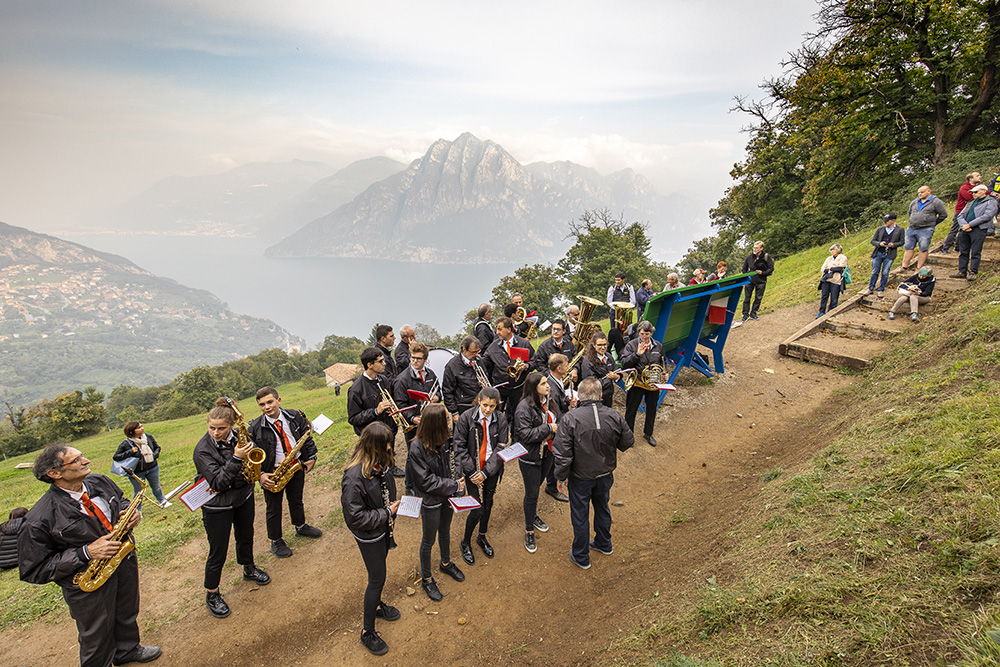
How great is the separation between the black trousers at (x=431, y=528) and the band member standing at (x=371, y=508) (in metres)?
0.57

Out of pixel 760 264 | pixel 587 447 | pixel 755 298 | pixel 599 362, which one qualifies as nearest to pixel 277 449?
pixel 587 447

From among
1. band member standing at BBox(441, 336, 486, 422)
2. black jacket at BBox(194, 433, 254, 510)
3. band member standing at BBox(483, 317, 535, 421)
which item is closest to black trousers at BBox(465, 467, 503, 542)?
band member standing at BBox(441, 336, 486, 422)

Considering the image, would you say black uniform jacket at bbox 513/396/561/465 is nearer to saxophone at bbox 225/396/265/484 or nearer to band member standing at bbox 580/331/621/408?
band member standing at bbox 580/331/621/408

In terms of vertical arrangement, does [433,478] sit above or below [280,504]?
above

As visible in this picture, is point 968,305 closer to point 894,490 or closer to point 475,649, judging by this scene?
point 894,490

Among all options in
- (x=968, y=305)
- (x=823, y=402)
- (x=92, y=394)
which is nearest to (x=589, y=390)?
(x=823, y=402)

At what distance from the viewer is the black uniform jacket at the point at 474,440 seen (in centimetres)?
482

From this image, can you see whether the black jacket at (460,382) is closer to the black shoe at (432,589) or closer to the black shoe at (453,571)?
the black shoe at (453,571)

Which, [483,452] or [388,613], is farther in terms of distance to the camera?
[483,452]

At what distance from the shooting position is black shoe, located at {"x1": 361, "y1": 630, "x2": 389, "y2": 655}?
4.08 metres

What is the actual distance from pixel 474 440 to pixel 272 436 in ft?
8.38

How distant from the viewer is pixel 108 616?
3.77 m

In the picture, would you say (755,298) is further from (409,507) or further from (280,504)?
(280,504)

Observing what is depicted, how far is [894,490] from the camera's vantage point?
3.65 meters
